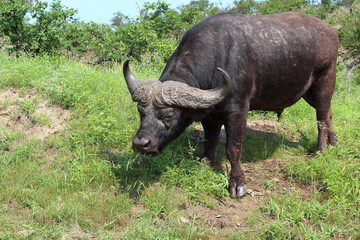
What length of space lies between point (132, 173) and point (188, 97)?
51.6 inches

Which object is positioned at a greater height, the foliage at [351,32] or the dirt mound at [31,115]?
the dirt mound at [31,115]

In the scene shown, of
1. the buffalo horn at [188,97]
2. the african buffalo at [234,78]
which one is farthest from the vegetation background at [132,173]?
the buffalo horn at [188,97]

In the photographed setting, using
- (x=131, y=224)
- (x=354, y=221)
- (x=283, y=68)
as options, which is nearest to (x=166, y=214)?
(x=131, y=224)

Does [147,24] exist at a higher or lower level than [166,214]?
higher

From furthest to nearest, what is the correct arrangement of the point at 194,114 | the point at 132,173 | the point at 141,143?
1. the point at 132,173
2. the point at 194,114
3. the point at 141,143

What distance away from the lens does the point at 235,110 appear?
12.9 ft

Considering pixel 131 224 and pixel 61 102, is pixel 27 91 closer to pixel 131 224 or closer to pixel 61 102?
pixel 61 102

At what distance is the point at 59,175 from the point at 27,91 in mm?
2352

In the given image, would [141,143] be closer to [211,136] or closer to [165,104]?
[165,104]

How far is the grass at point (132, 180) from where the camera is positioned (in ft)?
10.4

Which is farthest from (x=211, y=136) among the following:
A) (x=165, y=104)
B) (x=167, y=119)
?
(x=165, y=104)

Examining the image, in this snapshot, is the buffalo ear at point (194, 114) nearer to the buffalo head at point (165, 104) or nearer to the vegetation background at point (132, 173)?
the buffalo head at point (165, 104)

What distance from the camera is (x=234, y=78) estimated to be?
12.8 ft

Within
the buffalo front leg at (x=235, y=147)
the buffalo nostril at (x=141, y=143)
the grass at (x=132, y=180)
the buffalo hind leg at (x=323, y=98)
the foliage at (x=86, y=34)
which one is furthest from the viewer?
the foliage at (x=86, y=34)
